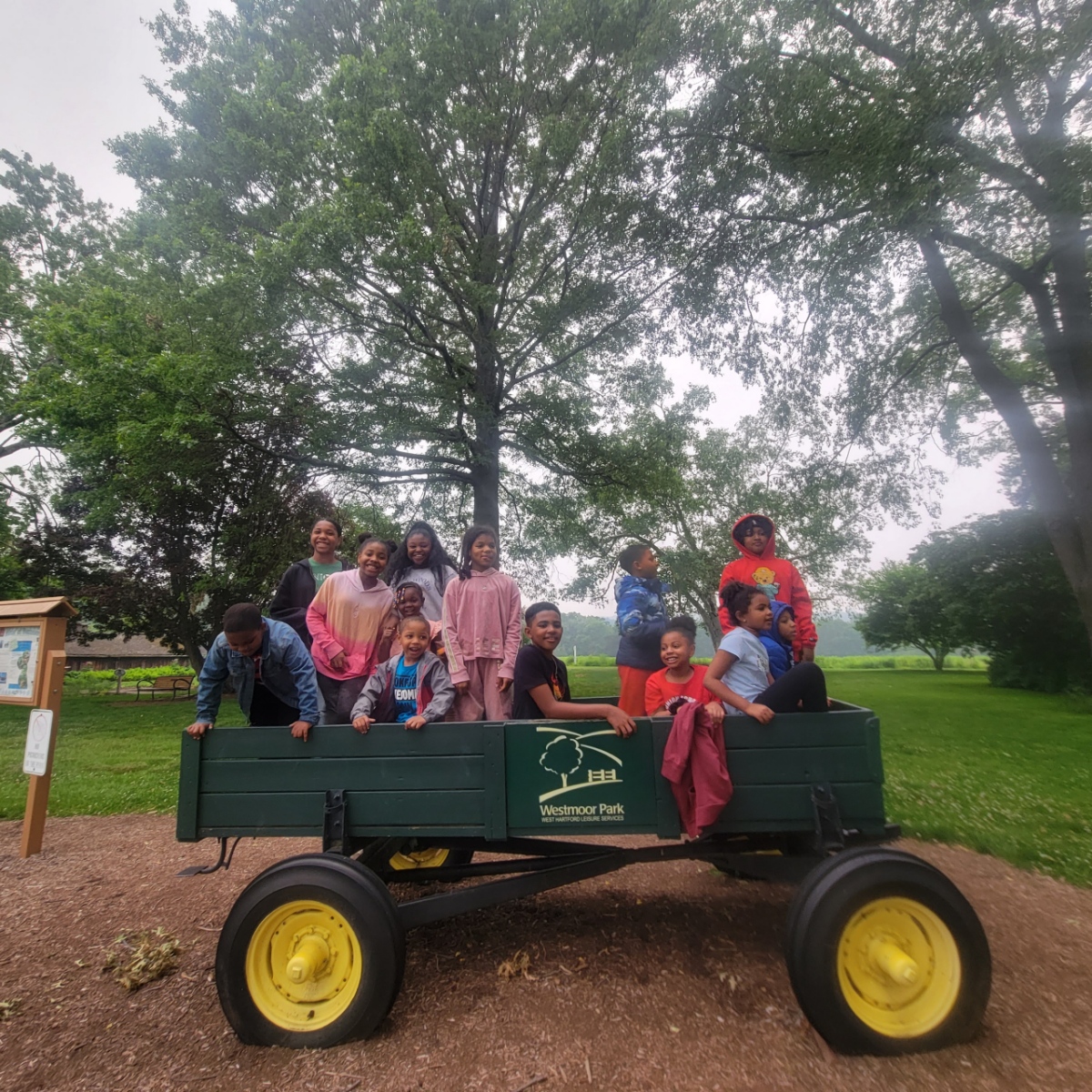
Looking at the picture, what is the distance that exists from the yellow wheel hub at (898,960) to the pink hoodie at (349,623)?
2786 mm

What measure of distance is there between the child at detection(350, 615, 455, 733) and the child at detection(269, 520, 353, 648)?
1.01 m

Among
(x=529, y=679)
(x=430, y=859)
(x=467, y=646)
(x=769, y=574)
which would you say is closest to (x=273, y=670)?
(x=467, y=646)

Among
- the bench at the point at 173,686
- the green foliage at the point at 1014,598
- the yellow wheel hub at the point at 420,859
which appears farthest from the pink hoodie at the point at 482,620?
the bench at the point at 173,686

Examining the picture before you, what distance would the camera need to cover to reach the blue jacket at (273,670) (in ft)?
11.0

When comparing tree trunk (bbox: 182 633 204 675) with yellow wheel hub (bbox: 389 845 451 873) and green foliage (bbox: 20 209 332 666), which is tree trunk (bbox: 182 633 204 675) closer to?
green foliage (bbox: 20 209 332 666)

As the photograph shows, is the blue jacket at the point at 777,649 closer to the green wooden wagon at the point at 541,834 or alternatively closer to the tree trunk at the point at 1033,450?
the green wooden wagon at the point at 541,834

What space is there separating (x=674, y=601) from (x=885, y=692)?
25.9 ft

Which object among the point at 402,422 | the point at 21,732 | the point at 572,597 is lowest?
the point at 21,732

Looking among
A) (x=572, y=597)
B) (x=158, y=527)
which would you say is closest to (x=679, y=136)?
(x=572, y=597)

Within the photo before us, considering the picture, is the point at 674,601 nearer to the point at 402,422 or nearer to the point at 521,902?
the point at 402,422

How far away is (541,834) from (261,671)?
164 centimetres

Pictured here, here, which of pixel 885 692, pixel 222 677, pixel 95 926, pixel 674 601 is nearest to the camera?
pixel 222 677

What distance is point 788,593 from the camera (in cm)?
405

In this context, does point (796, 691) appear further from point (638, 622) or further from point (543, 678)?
point (638, 622)
